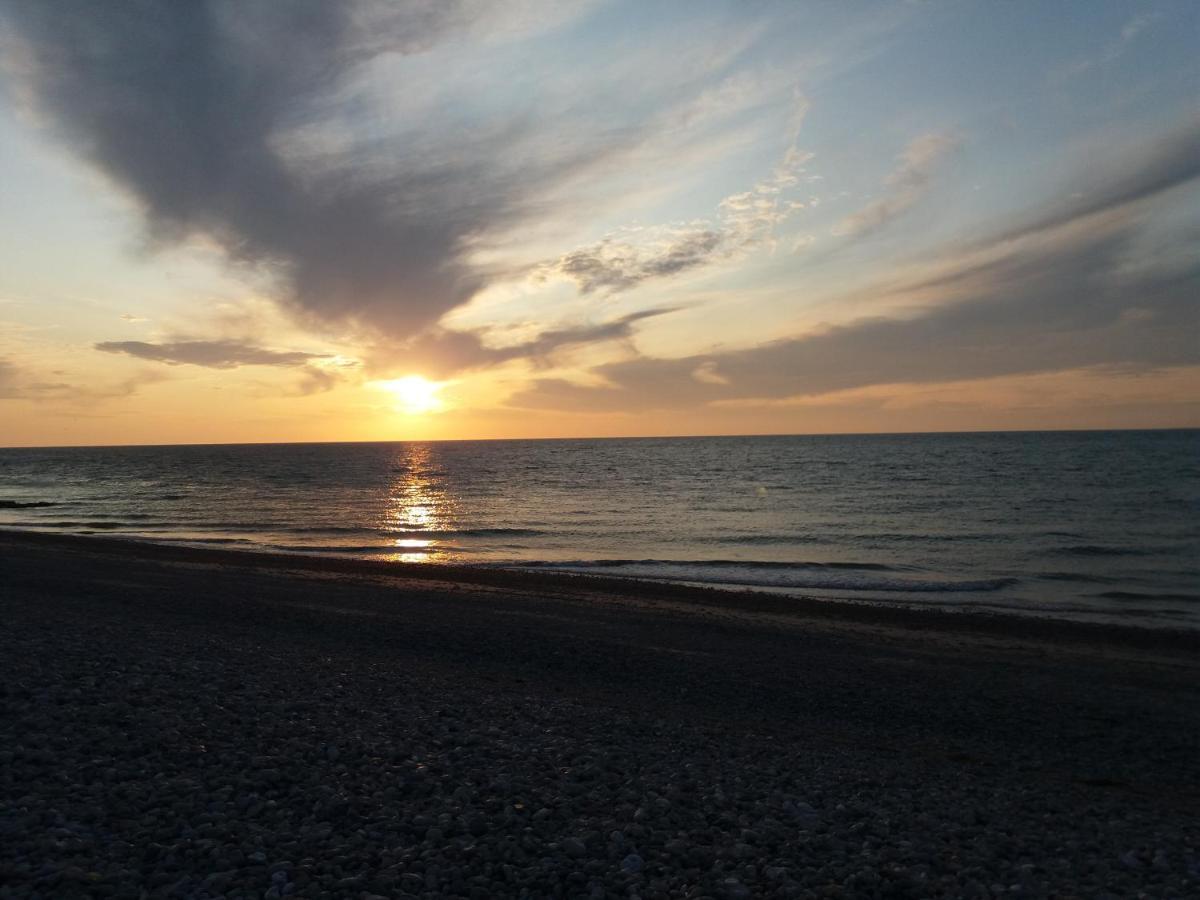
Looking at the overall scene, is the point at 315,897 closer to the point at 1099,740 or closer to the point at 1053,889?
the point at 1053,889

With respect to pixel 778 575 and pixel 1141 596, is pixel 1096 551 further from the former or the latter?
pixel 778 575

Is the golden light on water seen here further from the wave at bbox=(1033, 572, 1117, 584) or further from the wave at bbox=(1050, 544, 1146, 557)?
the wave at bbox=(1050, 544, 1146, 557)

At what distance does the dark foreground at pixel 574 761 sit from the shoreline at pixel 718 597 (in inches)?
46.7

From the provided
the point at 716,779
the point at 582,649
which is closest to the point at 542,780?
the point at 716,779

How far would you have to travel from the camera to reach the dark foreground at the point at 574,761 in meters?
5.33

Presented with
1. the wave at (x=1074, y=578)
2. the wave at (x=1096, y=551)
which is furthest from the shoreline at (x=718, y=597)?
the wave at (x=1096, y=551)

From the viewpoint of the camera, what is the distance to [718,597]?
71.8ft

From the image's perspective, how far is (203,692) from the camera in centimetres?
899

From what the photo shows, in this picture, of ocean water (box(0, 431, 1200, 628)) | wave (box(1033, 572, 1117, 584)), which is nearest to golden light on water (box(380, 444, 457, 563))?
ocean water (box(0, 431, 1200, 628))

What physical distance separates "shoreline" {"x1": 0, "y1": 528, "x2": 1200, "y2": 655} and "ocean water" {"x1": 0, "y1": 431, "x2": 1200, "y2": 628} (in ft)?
5.44

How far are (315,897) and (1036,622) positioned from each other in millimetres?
19262

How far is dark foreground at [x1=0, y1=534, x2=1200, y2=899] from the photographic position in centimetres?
533

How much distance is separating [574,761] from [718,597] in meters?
14.8

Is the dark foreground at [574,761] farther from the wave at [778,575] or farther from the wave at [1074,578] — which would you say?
the wave at [1074,578]
